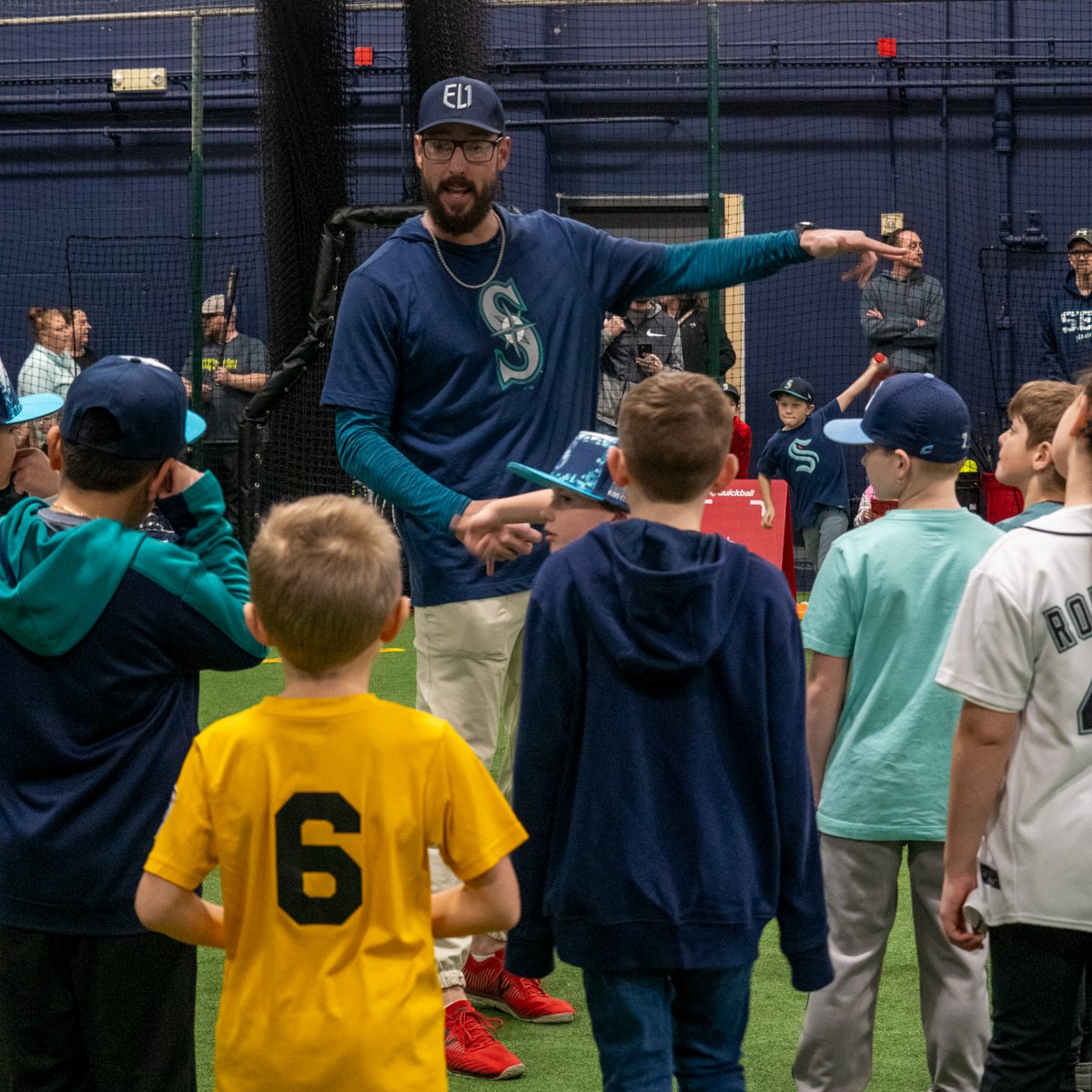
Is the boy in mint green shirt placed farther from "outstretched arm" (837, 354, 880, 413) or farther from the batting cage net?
the batting cage net

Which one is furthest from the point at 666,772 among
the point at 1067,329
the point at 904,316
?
the point at 904,316

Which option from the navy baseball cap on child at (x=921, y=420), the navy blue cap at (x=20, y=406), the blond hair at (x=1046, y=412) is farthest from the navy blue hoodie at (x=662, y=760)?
the blond hair at (x=1046, y=412)

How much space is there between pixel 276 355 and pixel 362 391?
546 centimetres

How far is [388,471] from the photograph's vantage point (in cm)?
328

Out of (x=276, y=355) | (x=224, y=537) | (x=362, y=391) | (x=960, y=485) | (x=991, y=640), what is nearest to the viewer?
(x=991, y=640)

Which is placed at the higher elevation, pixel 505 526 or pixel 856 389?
pixel 856 389

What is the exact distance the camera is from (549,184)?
13047 mm

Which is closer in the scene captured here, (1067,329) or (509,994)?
(509,994)

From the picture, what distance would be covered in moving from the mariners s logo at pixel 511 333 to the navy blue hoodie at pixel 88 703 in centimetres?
126

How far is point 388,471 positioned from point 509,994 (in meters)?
1.31

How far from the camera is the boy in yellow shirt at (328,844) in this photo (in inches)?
74.3

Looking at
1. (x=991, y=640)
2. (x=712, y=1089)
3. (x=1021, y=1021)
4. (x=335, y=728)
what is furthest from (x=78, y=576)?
(x=1021, y=1021)

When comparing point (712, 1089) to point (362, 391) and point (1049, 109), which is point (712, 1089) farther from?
point (1049, 109)

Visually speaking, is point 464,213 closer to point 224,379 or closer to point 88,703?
point 88,703
